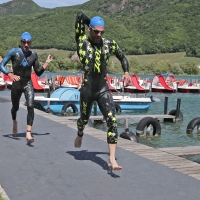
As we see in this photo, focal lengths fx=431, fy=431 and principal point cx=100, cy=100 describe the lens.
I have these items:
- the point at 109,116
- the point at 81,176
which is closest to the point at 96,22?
the point at 109,116

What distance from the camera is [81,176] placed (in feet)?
18.3

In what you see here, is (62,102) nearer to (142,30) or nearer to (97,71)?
(97,71)

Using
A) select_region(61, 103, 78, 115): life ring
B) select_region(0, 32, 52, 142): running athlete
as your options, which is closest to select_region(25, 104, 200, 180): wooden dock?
select_region(0, 32, 52, 142): running athlete

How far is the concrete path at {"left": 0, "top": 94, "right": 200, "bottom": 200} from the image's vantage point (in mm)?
4805

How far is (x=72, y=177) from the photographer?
18.1 feet

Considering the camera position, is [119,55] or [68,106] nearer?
[119,55]

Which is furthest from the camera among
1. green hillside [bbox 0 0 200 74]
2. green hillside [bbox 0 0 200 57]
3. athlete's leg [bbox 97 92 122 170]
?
green hillside [bbox 0 0 200 57]

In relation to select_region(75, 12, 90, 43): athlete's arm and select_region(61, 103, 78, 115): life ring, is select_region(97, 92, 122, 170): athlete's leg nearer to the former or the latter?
select_region(75, 12, 90, 43): athlete's arm

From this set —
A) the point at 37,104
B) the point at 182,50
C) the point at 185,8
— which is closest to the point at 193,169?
the point at 37,104

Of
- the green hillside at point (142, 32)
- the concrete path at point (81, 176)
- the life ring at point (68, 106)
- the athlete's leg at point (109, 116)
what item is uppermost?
the green hillside at point (142, 32)

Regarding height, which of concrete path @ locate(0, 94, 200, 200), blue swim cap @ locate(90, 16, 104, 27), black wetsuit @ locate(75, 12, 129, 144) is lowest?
concrete path @ locate(0, 94, 200, 200)

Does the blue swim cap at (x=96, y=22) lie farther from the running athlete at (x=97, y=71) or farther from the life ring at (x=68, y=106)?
the life ring at (x=68, y=106)

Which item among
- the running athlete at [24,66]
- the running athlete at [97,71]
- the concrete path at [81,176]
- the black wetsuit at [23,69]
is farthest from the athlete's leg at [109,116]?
the black wetsuit at [23,69]

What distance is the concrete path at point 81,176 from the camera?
15.8 feet
